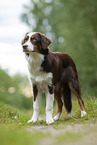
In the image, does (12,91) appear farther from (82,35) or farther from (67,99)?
(67,99)

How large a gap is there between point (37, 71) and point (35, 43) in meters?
0.65

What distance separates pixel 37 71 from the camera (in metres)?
5.21

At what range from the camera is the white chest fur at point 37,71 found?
16.9ft

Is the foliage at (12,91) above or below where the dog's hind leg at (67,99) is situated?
below

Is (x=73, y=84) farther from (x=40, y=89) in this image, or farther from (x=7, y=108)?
(x=7, y=108)

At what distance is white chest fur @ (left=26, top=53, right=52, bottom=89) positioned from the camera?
5.14 m

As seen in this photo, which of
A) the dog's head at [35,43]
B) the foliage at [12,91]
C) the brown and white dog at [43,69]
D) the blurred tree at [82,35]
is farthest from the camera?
the foliage at [12,91]

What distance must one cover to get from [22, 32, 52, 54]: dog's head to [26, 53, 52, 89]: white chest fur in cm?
16

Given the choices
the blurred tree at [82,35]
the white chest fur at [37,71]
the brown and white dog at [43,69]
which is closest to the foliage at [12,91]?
the blurred tree at [82,35]

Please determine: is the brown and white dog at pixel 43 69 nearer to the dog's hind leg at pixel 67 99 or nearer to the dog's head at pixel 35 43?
the dog's head at pixel 35 43

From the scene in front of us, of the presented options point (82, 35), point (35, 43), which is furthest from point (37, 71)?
point (82, 35)

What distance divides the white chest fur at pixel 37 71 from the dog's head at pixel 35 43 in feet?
0.53

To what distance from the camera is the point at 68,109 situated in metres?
6.21

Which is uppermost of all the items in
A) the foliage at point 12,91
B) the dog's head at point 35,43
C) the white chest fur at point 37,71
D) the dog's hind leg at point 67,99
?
the dog's head at point 35,43
